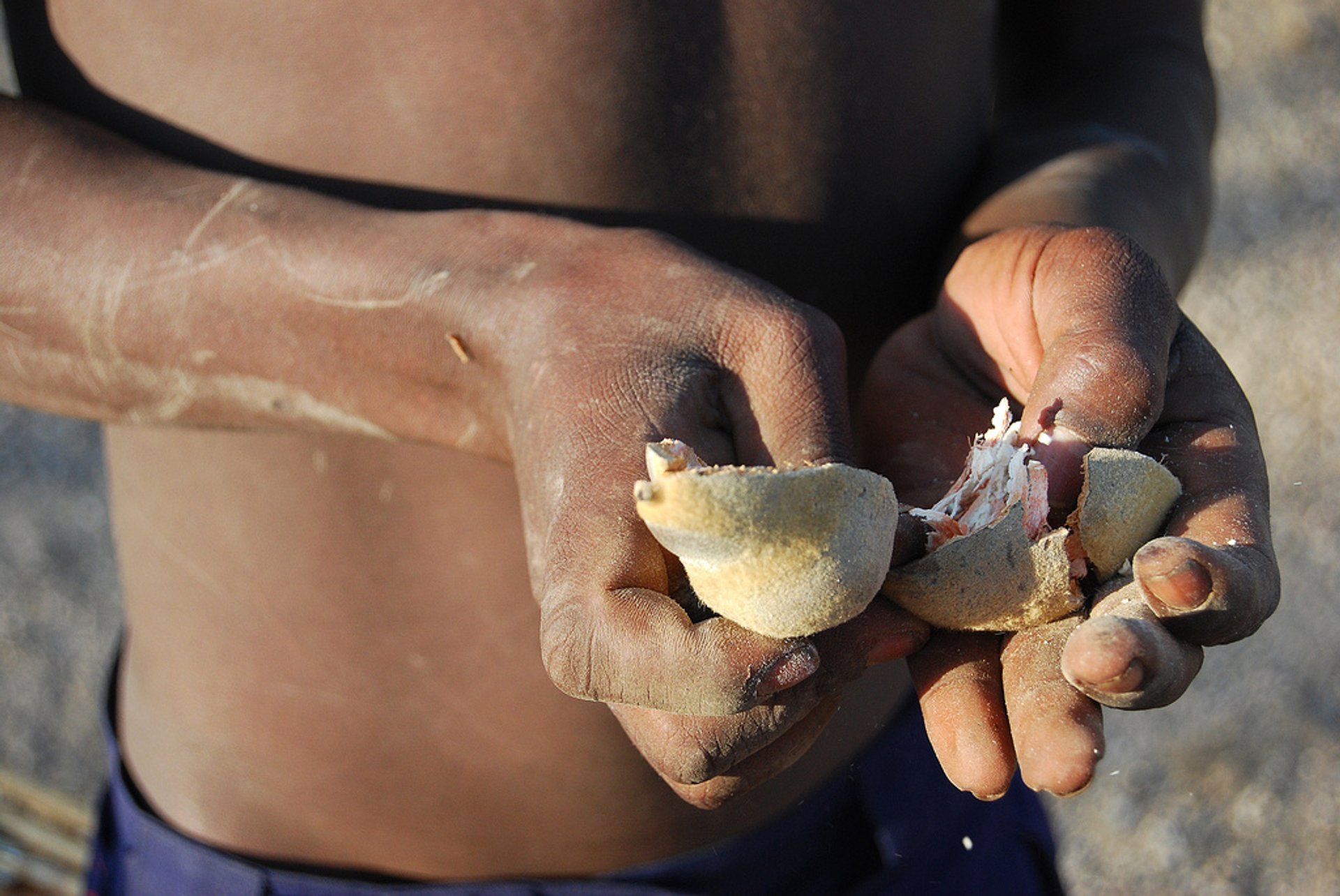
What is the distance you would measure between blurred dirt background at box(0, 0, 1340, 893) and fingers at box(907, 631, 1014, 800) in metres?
2.06

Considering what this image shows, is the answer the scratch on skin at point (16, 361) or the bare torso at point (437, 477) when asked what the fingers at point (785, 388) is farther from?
the scratch on skin at point (16, 361)

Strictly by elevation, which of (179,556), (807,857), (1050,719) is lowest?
(807,857)

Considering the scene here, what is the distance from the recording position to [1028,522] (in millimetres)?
868

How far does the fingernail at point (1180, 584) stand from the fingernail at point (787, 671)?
237mm

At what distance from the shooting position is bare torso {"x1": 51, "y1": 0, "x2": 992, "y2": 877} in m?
1.01

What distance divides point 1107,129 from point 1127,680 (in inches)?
36.0

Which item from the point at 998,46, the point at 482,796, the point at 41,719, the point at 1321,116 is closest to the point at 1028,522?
the point at 482,796

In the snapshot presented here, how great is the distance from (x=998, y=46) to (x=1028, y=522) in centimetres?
103

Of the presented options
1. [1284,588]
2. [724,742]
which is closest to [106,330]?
[724,742]

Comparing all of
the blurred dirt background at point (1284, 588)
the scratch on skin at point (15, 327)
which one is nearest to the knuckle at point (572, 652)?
the scratch on skin at point (15, 327)

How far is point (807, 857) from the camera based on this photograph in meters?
1.20

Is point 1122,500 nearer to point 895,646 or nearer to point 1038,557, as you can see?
point 1038,557

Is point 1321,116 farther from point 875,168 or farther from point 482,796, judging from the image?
point 482,796

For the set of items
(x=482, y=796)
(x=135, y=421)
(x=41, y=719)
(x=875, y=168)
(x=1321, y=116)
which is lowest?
(x=41, y=719)
